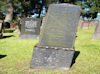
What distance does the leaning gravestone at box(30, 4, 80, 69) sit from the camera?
3.70m

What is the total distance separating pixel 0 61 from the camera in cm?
425

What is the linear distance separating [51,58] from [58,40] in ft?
2.02

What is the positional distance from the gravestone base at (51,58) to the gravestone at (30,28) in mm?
5905

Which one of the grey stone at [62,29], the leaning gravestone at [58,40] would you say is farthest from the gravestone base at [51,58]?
the grey stone at [62,29]

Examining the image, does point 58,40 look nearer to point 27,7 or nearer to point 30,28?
point 30,28

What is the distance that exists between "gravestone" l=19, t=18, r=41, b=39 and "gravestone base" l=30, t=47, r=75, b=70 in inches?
232

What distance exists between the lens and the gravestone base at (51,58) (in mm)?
3686

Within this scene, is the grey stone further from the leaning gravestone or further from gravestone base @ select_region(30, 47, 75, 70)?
gravestone base @ select_region(30, 47, 75, 70)

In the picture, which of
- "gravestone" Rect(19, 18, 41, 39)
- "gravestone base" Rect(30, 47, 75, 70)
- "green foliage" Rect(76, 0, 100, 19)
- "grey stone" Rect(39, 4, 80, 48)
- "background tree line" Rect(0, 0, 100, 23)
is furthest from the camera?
"green foliage" Rect(76, 0, 100, 19)

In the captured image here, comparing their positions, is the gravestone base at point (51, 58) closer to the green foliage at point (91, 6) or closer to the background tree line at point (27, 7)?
the background tree line at point (27, 7)

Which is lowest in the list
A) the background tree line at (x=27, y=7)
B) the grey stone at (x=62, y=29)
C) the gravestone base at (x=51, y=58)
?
A: the gravestone base at (x=51, y=58)

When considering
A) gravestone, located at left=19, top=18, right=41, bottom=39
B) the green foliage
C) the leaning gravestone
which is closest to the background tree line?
the green foliage

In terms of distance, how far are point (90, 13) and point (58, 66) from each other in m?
46.3

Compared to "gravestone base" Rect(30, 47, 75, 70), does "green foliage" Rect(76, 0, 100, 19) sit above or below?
above
